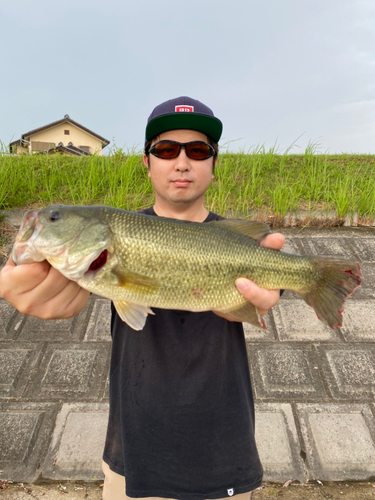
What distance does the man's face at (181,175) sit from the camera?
2.70m

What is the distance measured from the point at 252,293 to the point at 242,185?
21.2 feet

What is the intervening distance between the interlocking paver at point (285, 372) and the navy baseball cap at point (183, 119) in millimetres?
3263

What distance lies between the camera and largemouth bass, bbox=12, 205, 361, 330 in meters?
2.15

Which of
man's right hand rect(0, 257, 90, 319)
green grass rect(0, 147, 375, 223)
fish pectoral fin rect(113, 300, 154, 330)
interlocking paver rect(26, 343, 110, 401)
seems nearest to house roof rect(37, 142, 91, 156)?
green grass rect(0, 147, 375, 223)

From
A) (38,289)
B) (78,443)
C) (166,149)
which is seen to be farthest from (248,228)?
(78,443)

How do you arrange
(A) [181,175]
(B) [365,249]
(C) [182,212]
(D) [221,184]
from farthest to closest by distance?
(D) [221,184]
(B) [365,249]
(C) [182,212]
(A) [181,175]

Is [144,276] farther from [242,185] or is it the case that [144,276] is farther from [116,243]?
[242,185]

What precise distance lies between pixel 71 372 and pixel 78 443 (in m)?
0.99

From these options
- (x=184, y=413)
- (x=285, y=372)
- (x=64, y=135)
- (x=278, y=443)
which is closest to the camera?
(x=184, y=413)

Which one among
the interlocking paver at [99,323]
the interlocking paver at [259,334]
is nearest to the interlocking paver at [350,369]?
the interlocking paver at [259,334]

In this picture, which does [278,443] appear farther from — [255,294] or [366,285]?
[366,285]

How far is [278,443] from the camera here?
3.97 m

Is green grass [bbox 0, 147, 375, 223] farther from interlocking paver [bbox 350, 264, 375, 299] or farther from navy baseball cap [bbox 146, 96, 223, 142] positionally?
navy baseball cap [bbox 146, 96, 223, 142]

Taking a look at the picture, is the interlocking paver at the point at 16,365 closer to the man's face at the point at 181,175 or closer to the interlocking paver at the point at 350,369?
the man's face at the point at 181,175
